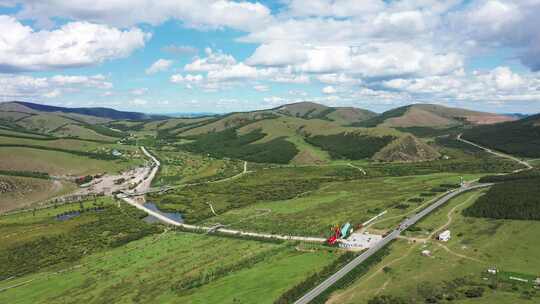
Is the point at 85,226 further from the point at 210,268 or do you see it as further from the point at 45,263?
the point at 210,268

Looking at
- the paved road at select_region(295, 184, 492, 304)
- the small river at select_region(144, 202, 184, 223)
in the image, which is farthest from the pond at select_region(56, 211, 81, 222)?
the paved road at select_region(295, 184, 492, 304)

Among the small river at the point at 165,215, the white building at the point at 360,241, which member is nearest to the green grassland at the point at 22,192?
the small river at the point at 165,215

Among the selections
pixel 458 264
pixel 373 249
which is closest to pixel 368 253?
pixel 373 249

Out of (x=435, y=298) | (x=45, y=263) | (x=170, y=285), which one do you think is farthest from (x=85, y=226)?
(x=435, y=298)

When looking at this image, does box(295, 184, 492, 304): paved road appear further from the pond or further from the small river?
the pond

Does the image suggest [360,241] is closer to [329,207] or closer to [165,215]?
[329,207]

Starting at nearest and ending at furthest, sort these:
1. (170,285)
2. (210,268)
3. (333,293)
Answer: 1. (333,293)
2. (170,285)
3. (210,268)
